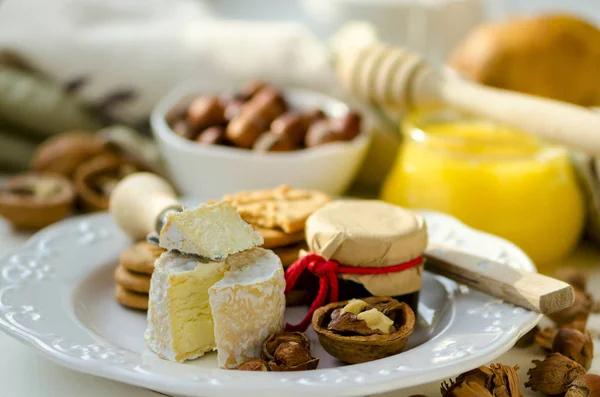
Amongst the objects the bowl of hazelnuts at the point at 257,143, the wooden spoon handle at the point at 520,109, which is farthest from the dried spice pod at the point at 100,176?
the wooden spoon handle at the point at 520,109

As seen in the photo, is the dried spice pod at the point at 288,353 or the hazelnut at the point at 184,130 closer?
the dried spice pod at the point at 288,353

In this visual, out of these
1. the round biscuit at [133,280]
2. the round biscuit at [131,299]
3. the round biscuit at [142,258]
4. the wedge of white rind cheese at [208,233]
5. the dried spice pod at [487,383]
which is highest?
the wedge of white rind cheese at [208,233]

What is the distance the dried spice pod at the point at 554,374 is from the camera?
840mm

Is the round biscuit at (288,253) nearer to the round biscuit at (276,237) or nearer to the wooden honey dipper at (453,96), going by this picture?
the round biscuit at (276,237)

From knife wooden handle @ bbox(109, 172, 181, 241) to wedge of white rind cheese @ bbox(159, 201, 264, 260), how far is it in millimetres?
185

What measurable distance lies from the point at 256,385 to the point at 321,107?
819 millimetres

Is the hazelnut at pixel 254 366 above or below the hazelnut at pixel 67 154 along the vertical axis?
above

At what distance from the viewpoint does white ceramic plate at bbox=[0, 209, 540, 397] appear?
2.40ft

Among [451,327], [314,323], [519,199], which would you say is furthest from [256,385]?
[519,199]

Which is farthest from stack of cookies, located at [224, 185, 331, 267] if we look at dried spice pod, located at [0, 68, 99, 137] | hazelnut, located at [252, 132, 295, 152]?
dried spice pod, located at [0, 68, 99, 137]

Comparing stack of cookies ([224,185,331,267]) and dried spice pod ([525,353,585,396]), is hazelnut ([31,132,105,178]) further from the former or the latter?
dried spice pod ([525,353,585,396])

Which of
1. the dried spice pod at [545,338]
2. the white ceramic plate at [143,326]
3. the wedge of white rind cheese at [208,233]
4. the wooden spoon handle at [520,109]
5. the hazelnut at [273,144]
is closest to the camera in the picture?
the white ceramic plate at [143,326]

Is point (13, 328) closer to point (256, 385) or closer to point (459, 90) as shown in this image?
point (256, 385)

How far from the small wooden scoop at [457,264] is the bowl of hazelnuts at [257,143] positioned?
0.16 metres
